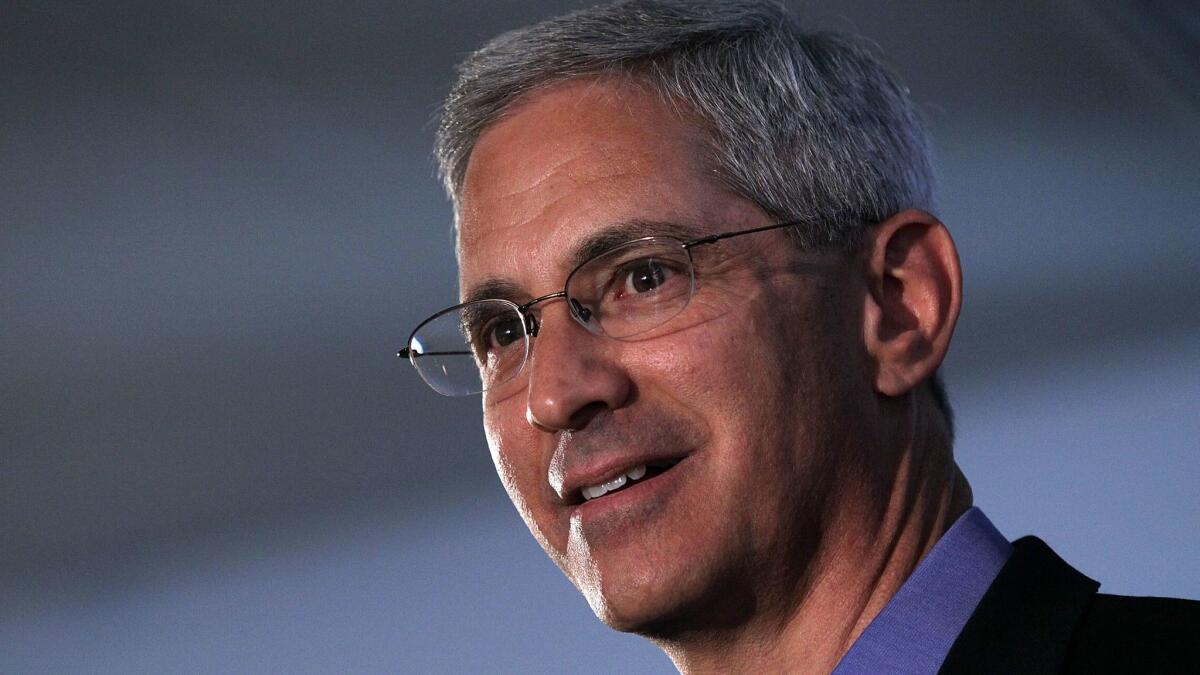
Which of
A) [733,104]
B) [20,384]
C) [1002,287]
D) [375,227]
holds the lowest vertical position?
[733,104]

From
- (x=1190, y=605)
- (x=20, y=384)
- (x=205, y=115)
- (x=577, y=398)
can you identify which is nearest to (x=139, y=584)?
(x=20, y=384)

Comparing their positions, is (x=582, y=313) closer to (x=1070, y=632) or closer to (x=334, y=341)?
(x=1070, y=632)

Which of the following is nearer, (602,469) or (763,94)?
(602,469)

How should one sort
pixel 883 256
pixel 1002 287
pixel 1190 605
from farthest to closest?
pixel 1002 287, pixel 883 256, pixel 1190 605

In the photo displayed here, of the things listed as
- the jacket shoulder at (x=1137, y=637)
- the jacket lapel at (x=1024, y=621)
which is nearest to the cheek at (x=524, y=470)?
the jacket lapel at (x=1024, y=621)

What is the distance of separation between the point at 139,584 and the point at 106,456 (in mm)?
292

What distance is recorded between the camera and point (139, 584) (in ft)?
9.95

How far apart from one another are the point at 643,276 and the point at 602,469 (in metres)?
0.23

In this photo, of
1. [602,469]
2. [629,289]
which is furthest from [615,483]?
[629,289]

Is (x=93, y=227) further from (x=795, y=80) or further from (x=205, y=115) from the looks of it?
(x=795, y=80)

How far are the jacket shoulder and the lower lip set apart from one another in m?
0.44

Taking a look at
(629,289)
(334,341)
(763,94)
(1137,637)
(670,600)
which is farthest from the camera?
(334,341)

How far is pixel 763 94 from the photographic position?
1714mm

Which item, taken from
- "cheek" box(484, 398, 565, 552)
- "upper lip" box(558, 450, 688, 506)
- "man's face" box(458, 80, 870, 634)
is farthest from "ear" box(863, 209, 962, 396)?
"cheek" box(484, 398, 565, 552)
